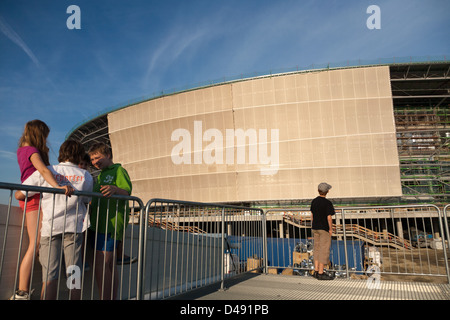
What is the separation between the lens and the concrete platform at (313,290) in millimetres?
4078

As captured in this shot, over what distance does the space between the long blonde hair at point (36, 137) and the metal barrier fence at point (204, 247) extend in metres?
1.68

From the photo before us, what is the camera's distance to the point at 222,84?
102 ft

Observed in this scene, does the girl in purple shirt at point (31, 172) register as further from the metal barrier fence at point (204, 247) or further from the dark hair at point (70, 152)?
the metal barrier fence at point (204, 247)

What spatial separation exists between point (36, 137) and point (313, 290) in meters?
4.26

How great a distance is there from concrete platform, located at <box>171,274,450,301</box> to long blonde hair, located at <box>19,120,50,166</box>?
243 centimetres

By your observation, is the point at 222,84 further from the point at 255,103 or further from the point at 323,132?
the point at 323,132

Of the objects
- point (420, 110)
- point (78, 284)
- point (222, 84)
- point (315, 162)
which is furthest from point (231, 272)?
point (420, 110)

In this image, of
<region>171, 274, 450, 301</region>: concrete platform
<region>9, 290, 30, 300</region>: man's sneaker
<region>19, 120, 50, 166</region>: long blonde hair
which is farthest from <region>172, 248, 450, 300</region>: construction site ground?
<region>19, 120, 50, 166</region>: long blonde hair

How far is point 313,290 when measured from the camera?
4.58 meters

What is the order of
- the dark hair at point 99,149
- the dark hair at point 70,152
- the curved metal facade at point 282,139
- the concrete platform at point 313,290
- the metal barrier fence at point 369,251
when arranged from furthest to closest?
the curved metal facade at point 282,139 < the metal barrier fence at point 369,251 < the concrete platform at point 313,290 < the dark hair at point 99,149 < the dark hair at point 70,152

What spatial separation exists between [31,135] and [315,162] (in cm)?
2692

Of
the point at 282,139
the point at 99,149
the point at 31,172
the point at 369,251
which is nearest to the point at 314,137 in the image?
the point at 282,139

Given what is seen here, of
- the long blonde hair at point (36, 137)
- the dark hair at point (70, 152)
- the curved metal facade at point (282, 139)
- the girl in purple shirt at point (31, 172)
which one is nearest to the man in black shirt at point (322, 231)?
the dark hair at point (70, 152)

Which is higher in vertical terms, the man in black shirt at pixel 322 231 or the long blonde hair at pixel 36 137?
the long blonde hair at pixel 36 137
